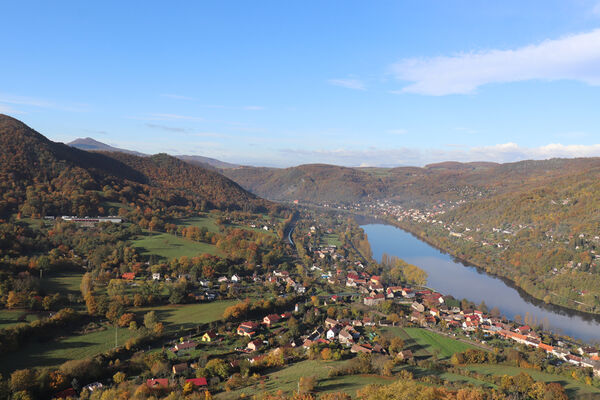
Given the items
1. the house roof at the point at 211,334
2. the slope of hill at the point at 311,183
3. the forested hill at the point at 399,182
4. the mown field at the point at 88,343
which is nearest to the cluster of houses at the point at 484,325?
the house roof at the point at 211,334

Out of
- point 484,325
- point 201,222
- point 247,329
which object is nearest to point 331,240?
point 201,222

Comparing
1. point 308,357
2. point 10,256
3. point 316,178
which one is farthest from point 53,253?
point 316,178

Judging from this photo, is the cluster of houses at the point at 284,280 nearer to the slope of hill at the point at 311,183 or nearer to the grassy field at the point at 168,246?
the grassy field at the point at 168,246

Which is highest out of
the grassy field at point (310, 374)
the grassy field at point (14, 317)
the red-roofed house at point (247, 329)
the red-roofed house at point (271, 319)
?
the grassy field at point (14, 317)

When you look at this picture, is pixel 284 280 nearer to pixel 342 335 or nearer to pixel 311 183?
pixel 342 335

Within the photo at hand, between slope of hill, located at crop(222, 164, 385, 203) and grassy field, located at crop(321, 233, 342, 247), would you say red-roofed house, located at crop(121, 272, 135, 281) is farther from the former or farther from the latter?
slope of hill, located at crop(222, 164, 385, 203)

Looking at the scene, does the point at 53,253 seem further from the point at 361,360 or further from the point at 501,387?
the point at 501,387
